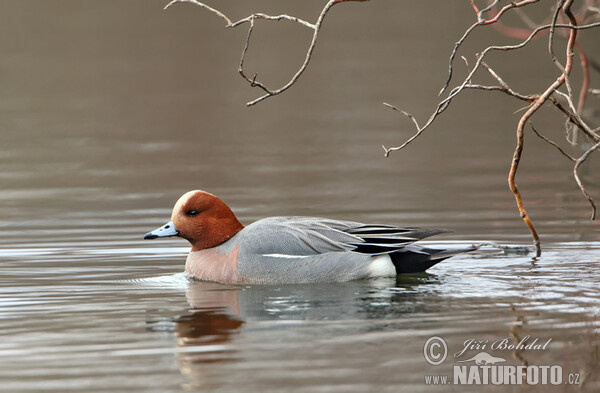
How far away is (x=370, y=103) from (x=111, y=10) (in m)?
13.0

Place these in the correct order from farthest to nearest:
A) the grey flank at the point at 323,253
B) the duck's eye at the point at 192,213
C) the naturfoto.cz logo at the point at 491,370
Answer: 1. the duck's eye at the point at 192,213
2. the grey flank at the point at 323,253
3. the naturfoto.cz logo at the point at 491,370

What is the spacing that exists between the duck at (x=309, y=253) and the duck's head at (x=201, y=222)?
2 centimetres

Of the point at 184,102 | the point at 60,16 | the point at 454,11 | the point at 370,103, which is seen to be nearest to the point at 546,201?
the point at 370,103

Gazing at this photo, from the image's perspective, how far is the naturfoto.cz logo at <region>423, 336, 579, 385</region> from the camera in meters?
5.55

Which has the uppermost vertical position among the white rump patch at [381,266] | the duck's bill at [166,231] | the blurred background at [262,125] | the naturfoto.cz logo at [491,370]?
the blurred background at [262,125]

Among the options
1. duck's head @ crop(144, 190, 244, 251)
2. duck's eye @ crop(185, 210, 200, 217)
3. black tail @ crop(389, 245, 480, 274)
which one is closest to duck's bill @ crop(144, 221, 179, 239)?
duck's head @ crop(144, 190, 244, 251)

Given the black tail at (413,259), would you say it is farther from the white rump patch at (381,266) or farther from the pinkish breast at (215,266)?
the pinkish breast at (215,266)

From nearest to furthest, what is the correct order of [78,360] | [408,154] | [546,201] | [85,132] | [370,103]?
1. [78,360]
2. [546,201]
3. [408,154]
4. [85,132]
5. [370,103]

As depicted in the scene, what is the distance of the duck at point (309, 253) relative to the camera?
818 cm

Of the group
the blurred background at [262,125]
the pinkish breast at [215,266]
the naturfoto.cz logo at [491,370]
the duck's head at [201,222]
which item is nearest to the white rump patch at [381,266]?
the pinkish breast at [215,266]

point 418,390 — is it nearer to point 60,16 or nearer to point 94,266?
point 94,266

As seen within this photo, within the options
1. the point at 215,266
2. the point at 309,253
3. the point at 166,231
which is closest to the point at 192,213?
the point at 166,231

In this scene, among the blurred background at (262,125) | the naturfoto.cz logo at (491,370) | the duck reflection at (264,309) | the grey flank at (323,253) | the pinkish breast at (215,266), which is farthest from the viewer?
the blurred background at (262,125)

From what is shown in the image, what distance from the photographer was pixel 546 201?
35.6 ft
